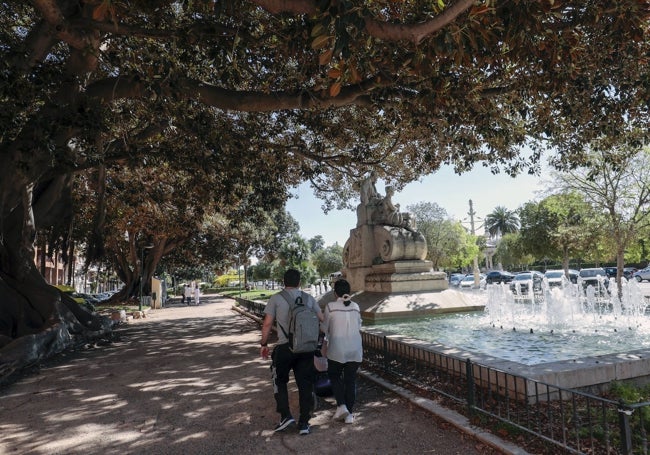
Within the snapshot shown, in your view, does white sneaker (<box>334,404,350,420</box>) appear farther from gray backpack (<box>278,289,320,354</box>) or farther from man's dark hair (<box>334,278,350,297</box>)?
man's dark hair (<box>334,278,350,297</box>)

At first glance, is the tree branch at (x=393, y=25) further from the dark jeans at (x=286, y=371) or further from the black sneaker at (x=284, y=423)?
the black sneaker at (x=284, y=423)

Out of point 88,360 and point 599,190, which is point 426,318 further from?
point 599,190

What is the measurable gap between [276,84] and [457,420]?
877cm

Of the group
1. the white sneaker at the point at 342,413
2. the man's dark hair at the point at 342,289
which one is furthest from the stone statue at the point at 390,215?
the white sneaker at the point at 342,413

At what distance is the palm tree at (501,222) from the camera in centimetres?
9044

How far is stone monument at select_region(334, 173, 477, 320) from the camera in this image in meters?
11.7

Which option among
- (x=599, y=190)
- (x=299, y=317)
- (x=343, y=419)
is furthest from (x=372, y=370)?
(x=599, y=190)

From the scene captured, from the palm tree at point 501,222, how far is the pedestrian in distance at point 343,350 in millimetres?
92373

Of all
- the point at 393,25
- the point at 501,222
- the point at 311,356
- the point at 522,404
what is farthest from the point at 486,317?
the point at 501,222

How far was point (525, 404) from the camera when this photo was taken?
177 inches

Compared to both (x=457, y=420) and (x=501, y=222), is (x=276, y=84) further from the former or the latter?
(x=501, y=222)

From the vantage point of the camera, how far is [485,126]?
950 centimetres

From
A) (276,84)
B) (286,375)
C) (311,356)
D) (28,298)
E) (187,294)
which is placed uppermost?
(276,84)

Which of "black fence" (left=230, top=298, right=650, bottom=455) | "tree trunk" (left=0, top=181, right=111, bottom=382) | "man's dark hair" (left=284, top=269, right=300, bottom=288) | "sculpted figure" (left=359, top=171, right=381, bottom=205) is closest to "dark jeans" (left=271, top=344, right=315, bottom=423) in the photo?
"man's dark hair" (left=284, top=269, right=300, bottom=288)
